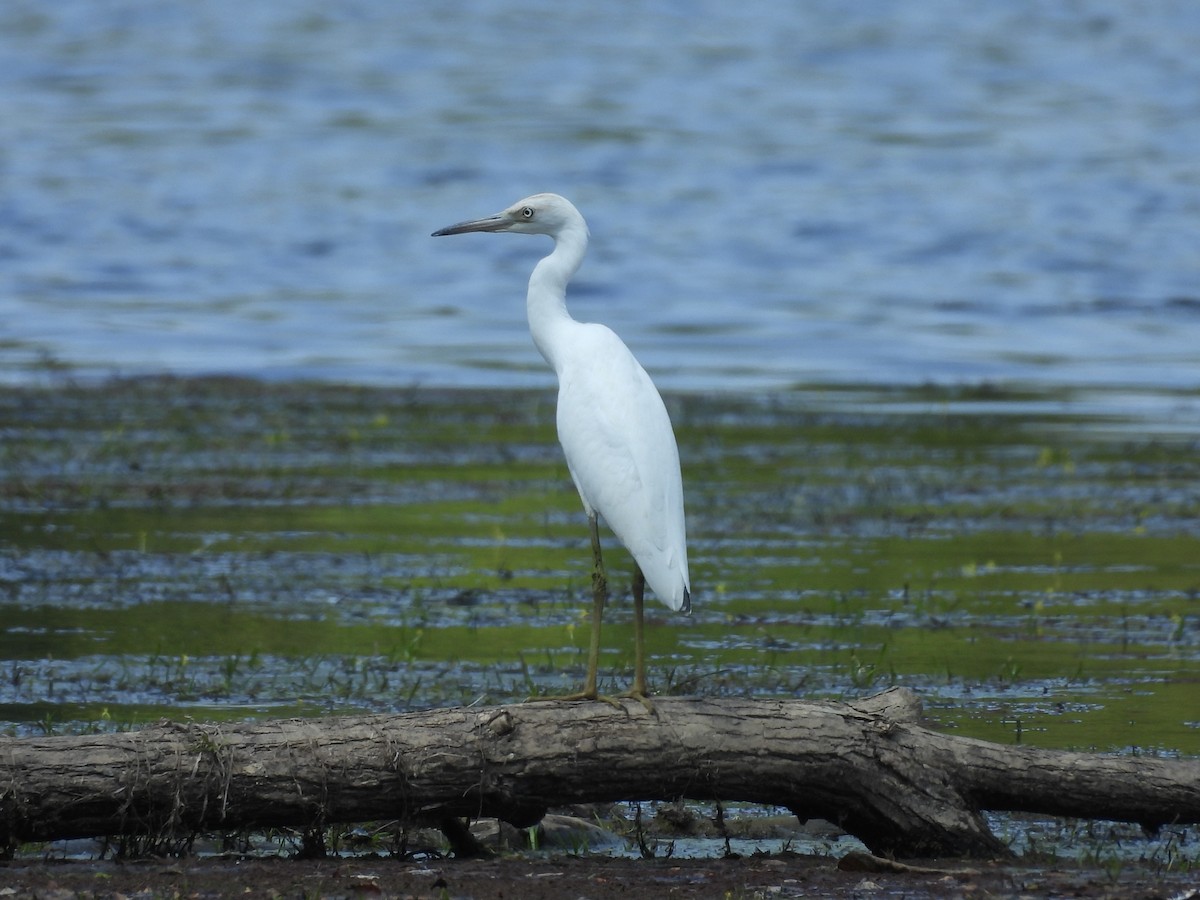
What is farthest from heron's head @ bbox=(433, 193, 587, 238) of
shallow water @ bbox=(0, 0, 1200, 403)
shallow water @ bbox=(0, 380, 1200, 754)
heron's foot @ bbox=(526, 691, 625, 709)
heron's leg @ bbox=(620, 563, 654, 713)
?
shallow water @ bbox=(0, 0, 1200, 403)

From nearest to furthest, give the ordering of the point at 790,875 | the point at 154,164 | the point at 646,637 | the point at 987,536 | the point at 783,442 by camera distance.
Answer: the point at 790,875 → the point at 646,637 → the point at 987,536 → the point at 783,442 → the point at 154,164

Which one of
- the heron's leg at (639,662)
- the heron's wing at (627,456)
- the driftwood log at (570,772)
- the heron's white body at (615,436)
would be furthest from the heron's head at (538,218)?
the driftwood log at (570,772)

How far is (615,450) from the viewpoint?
23.1ft

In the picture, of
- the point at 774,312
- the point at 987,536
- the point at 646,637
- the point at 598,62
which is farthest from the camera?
the point at 598,62

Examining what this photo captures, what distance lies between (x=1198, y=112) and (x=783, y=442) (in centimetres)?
3083

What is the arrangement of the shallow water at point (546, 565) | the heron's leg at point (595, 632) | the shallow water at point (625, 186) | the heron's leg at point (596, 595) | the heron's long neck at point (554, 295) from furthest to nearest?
the shallow water at point (625, 186) → the shallow water at point (546, 565) → the heron's long neck at point (554, 295) → the heron's leg at point (596, 595) → the heron's leg at point (595, 632)

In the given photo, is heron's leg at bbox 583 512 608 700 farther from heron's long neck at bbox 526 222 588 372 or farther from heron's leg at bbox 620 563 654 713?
heron's long neck at bbox 526 222 588 372

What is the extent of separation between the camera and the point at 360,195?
3569 centimetres

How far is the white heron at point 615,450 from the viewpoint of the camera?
22.4 feet

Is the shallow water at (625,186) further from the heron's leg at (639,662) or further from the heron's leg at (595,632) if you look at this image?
the heron's leg at (639,662)

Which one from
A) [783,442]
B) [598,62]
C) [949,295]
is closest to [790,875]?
[783,442]

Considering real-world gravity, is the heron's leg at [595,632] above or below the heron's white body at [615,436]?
below

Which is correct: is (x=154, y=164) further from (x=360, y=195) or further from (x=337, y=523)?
(x=337, y=523)

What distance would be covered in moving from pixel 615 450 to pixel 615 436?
0.20 ft
